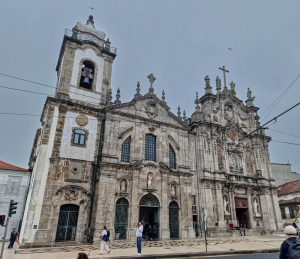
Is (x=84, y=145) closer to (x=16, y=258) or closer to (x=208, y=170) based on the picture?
(x=16, y=258)

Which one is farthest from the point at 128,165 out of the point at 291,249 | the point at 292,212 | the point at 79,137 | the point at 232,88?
the point at 292,212

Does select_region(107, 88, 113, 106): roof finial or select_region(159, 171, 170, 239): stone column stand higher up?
select_region(107, 88, 113, 106): roof finial

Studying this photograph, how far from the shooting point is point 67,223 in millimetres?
18047

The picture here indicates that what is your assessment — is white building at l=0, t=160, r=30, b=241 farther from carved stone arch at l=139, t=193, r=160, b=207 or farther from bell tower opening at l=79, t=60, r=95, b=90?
carved stone arch at l=139, t=193, r=160, b=207

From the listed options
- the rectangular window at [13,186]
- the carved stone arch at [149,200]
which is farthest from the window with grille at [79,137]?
Answer: the rectangular window at [13,186]

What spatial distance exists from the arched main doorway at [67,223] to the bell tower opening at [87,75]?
1203cm

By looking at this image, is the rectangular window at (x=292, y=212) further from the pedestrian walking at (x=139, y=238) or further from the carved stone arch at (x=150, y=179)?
the pedestrian walking at (x=139, y=238)

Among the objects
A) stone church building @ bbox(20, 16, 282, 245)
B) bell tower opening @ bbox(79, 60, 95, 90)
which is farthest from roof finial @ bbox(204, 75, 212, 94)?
bell tower opening @ bbox(79, 60, 95, 90)

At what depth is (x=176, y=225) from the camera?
21766 mm

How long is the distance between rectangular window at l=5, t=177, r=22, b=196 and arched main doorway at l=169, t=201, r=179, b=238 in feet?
53.3

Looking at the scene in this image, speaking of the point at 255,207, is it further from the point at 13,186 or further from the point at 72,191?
the point at 13,186

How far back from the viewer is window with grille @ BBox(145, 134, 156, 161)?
23.1m

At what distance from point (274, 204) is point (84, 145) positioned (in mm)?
24547

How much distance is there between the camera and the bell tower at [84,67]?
22406 mm
